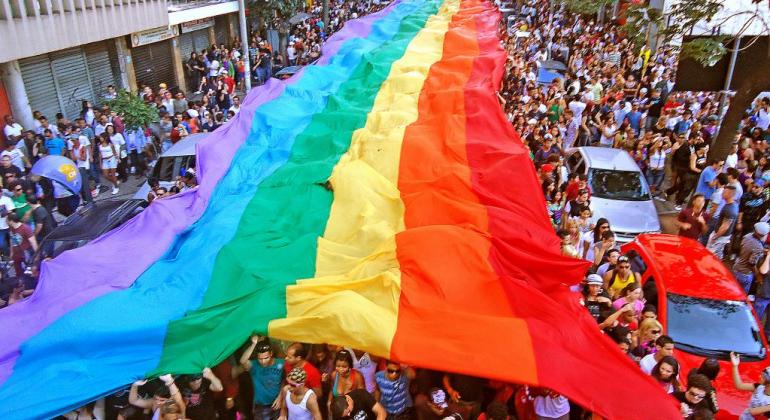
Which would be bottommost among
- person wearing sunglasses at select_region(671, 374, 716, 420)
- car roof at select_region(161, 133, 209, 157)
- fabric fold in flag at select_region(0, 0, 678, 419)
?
person wearing sunglasses at select_region(671, 374, 716, 420)

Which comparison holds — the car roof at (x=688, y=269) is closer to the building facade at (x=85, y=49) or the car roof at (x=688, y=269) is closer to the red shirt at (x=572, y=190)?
the red shirt at (x=572, y=190)

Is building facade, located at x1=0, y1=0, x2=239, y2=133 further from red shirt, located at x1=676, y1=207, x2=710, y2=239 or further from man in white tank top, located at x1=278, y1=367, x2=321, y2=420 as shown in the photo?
red shirt, located at x1=676, y1=207, x2=710, y2=239

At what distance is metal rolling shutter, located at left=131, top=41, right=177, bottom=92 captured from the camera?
18234 mm

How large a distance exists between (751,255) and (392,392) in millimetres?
5473

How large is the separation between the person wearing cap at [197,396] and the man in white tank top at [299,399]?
73cm

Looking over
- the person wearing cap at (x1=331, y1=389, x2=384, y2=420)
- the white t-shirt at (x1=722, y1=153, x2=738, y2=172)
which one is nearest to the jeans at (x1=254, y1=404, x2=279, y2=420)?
the person wearing cap at (x1=331, y1=389, x2=384, y2=420)

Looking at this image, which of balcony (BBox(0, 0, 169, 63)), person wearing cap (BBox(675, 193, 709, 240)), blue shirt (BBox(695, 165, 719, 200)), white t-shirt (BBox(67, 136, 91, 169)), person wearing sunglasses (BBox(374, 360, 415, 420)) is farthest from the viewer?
balcony (BBox(0, 0, 169, 63))

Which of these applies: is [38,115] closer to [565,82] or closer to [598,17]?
[565,82]

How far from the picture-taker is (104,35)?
14875 millimetres

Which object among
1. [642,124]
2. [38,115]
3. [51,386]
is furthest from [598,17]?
[51,386]

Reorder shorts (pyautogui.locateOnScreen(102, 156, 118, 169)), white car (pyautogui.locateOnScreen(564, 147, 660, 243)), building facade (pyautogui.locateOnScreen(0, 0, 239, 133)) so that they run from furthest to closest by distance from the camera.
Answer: building facade (pyautogui.locateOnScreen(0, 0, 239, 133))
shorts (pyautogui.locateOnScreen(102, 156, 118, 169))
white car (pyautogui.locateOnScreen(564, 147, 660, 243))

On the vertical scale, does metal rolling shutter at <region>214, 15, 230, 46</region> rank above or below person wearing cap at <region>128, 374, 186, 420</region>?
above

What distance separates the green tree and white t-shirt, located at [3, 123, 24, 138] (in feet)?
6.42

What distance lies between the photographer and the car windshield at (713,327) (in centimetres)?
640
